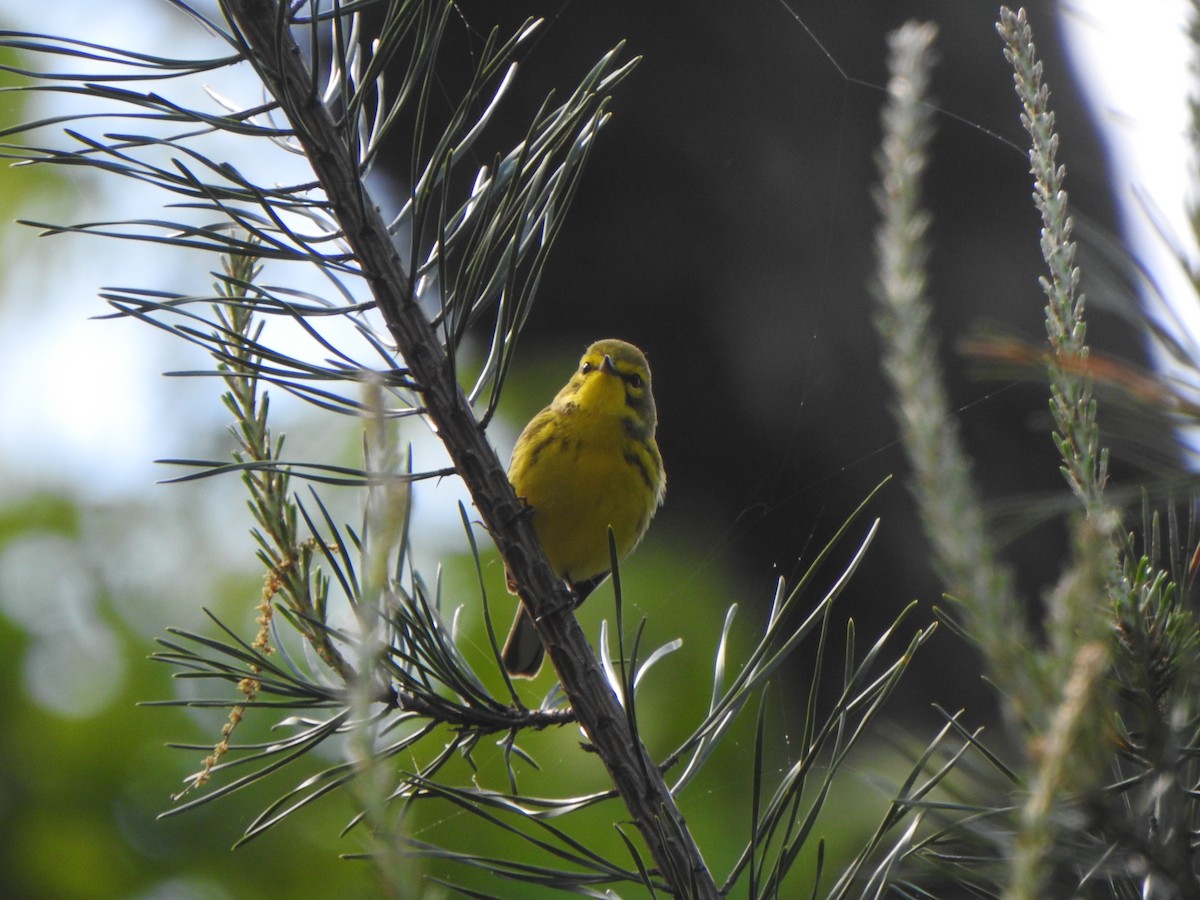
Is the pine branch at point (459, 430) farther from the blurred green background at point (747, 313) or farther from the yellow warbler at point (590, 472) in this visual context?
the blurred green background at point (747, 313)

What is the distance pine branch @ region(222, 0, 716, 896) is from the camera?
3.25 feet

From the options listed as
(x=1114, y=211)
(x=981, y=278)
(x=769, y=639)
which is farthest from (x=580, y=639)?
(x=1114, y=211)

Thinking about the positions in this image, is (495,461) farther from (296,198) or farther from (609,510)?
(609,510)

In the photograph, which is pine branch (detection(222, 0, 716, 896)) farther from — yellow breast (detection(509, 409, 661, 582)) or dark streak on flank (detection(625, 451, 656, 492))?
dark streak on flank (detection(625, 451, 656, 492))

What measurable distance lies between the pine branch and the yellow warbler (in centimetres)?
138

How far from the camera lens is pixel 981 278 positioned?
4672 mm

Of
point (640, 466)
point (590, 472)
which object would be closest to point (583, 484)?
point (590, 472)

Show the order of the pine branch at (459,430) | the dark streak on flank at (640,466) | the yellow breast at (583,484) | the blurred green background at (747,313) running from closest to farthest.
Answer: the pine branch at (459,430)
the yellow breast at (583,484)
the dark streak on flank at (640,466)
the blurred green background at (747,313)

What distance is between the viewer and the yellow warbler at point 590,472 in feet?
8.50

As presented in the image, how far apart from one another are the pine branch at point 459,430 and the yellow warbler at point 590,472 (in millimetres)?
1381

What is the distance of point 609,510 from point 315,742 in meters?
1.55

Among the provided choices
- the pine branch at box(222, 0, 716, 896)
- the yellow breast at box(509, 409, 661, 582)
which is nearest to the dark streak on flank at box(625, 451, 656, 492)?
the yellow breast at box(509, 409, 661, 582)

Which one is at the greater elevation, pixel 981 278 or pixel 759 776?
pixel 981 278

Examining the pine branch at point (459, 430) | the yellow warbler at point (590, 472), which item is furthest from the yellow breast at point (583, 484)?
the pine branch at point (459, 430)
